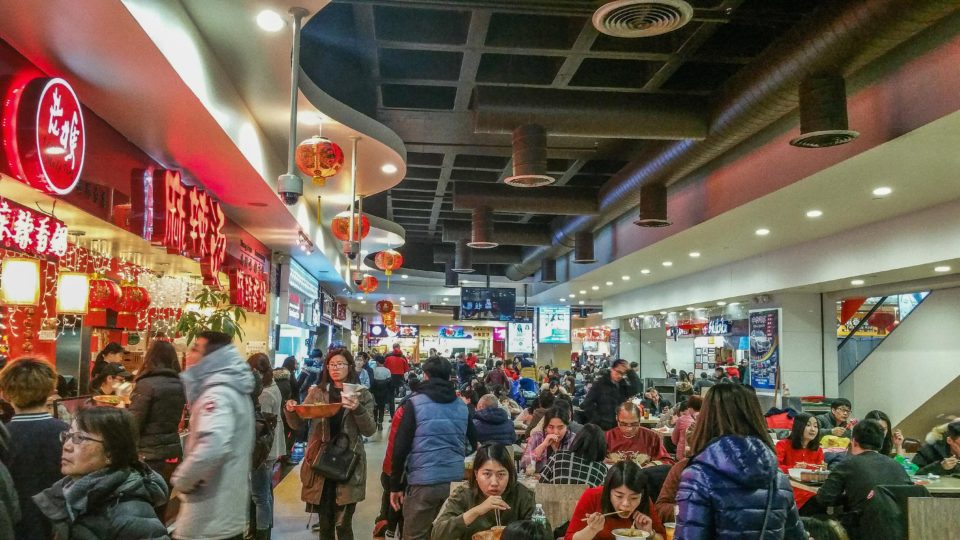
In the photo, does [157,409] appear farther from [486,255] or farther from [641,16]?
[486,255]

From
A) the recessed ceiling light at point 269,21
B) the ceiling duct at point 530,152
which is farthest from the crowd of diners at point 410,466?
the ceiling duct at point 530,152

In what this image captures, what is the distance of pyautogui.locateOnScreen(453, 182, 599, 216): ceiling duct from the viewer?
1188cm

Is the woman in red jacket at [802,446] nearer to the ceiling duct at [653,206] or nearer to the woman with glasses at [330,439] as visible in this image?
the ceiling duct at [653,206]

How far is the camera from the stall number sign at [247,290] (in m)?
8.91

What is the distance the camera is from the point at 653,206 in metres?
9.41

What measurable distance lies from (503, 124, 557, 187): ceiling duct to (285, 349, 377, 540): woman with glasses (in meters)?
2.80

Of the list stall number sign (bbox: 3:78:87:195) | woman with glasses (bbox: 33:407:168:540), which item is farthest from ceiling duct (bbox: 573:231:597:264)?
woman with glasses (bbox: 33:407:168:540)

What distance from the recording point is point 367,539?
7020 mm

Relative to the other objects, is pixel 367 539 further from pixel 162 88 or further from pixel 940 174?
pixel 940 174

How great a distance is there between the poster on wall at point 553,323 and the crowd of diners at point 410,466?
19.1 meters

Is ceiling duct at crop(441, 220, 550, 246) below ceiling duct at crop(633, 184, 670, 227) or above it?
above

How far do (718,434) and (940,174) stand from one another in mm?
5123

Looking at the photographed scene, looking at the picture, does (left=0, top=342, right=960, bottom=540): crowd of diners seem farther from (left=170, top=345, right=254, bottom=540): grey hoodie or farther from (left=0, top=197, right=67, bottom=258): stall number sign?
(left=0, top=197, right=67, bottom=258): stall number sign

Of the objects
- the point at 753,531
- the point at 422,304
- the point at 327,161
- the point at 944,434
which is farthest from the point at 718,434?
the point at 422,304
